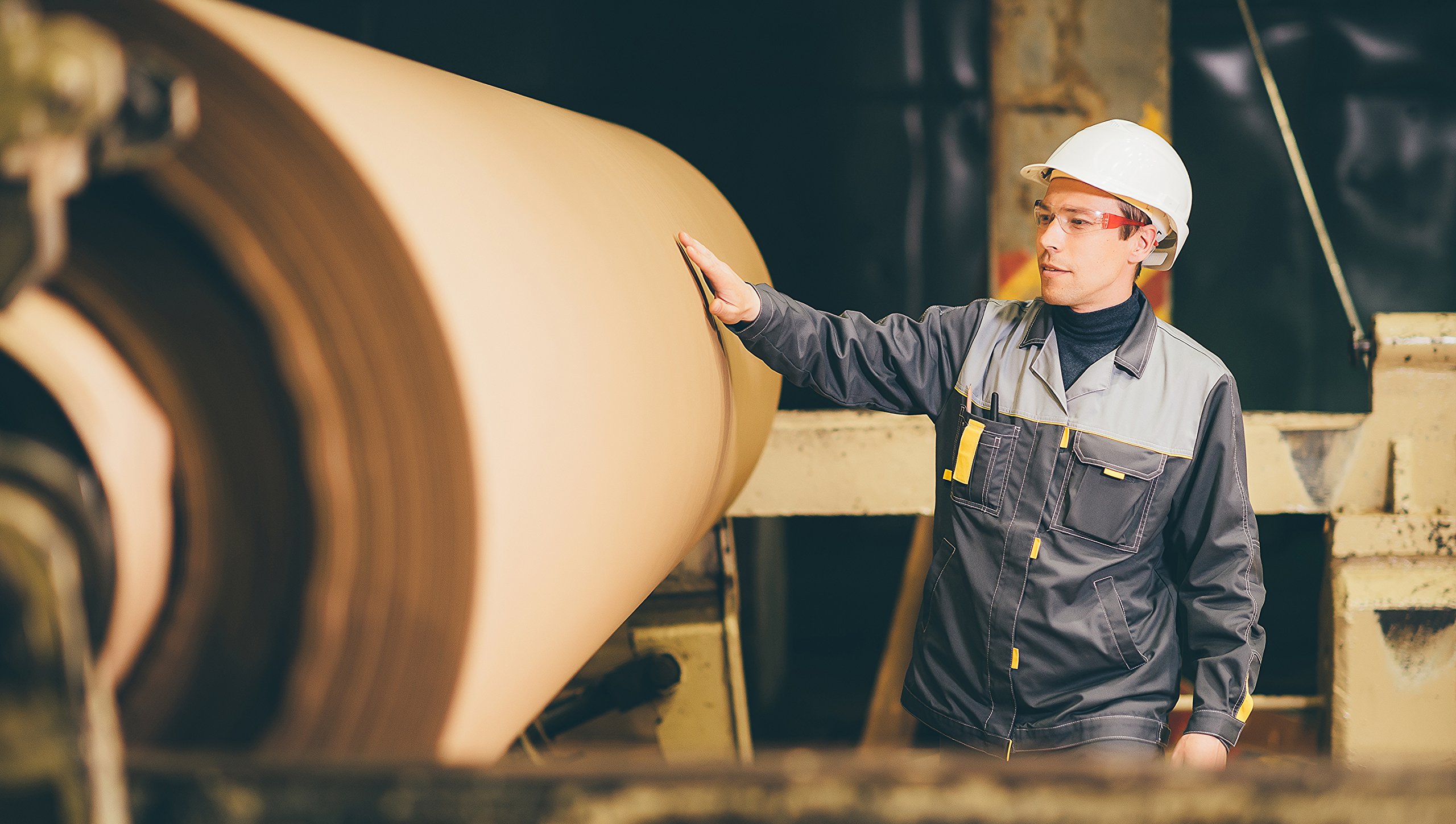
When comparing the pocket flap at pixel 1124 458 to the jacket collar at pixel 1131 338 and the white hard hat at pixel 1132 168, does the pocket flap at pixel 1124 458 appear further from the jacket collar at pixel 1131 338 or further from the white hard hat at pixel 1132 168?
the white hard hat at pixel 1132 168

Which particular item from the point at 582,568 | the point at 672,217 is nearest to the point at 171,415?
the point at 582,568

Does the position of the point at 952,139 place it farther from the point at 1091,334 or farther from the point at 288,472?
the point at 288,472

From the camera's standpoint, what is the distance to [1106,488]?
4.25 ft

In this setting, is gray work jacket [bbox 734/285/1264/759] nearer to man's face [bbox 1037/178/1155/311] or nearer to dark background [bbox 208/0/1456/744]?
man's face [bbox 1037/178/1155/311]

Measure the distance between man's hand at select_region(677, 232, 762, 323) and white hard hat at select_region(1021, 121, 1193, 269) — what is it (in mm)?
519

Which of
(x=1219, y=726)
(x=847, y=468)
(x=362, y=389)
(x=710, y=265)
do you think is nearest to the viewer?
(x=362, y=389)

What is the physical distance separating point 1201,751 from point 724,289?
863mm

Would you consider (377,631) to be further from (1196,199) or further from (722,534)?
(1196,199)

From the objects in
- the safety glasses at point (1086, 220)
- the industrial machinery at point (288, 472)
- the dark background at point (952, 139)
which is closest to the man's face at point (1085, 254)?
the safety glasses at point (1086, 220)

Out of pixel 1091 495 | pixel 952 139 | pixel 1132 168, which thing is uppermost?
pixel 952 139

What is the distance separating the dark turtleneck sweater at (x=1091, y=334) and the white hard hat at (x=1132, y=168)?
0.42 ft

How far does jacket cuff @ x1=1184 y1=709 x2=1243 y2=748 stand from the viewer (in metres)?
1.24

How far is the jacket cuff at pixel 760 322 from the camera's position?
3.95ft

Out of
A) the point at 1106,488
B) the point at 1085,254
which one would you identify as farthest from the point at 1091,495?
the point at 1085,254
